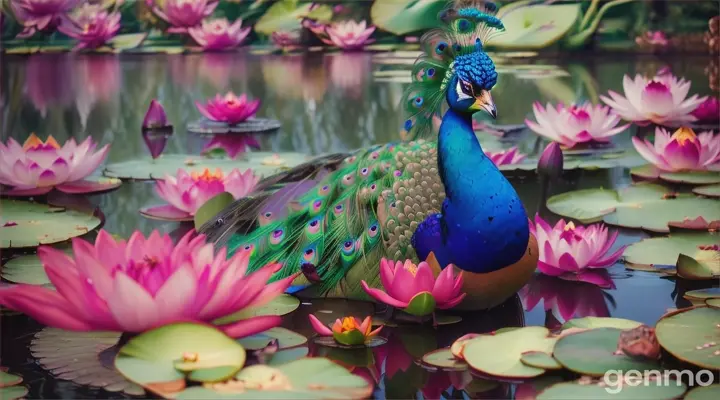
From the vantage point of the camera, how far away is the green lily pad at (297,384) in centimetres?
168

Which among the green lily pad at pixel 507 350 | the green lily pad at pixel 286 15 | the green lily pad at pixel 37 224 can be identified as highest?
the green lily pad at pixel 286 15

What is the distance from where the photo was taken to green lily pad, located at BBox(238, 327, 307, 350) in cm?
195

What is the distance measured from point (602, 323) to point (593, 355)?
252mm

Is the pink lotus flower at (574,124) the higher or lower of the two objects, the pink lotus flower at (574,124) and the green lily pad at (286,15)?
the lower

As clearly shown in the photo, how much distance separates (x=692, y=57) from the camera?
6.62 metres

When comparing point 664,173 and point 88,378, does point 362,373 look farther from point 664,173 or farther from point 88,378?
point 664,173

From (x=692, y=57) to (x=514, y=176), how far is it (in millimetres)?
3616

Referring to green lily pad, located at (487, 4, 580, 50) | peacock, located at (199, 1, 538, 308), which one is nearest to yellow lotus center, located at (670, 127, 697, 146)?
peacock, located at (199, 1, 538, 308)

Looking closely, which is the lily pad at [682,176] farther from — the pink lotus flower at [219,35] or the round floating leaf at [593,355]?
the pink lotus flower at [219,35]

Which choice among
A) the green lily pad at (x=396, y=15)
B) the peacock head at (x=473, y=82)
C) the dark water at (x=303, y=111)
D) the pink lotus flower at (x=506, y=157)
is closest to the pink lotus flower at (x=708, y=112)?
the dark water at (x=303, y=111)

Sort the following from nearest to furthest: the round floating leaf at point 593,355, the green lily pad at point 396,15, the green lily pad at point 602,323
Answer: the round floating leaf at point 593,355, the green lily pad at point 602,323, the green lily pad at point 396,15

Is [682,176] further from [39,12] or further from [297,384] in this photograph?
[39,12]

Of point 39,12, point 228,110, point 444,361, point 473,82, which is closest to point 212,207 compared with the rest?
point 473,82

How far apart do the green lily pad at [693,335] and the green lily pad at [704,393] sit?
0.07 metres
